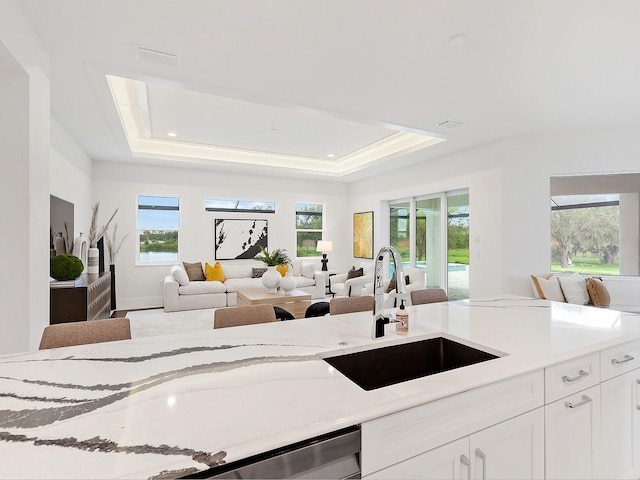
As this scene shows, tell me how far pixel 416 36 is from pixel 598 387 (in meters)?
2.33

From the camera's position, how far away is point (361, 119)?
12.7 ft

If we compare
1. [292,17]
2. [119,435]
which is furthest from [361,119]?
[119,435]

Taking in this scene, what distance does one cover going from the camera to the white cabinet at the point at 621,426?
146 centimetres

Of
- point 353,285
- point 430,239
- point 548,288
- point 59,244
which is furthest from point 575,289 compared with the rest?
point 59,244

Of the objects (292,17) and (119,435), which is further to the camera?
(292,17)

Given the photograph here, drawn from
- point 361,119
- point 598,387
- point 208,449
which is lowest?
point 598,387

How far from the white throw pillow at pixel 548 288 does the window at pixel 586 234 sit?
50 centimetres

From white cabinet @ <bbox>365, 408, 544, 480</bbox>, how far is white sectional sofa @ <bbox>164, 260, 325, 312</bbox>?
16.9ft

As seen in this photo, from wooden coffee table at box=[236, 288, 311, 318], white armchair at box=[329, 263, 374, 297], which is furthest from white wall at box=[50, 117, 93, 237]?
white armchair at box=[329, 263, 374, 297]

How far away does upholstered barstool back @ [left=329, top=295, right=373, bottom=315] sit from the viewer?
86.6 inches

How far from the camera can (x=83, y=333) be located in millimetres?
1534

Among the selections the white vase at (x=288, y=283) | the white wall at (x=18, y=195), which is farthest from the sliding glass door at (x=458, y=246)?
the white wall at (x=18, y=195)

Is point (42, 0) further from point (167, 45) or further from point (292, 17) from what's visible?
point (292, 17)

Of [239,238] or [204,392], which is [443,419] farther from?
[239,238]
